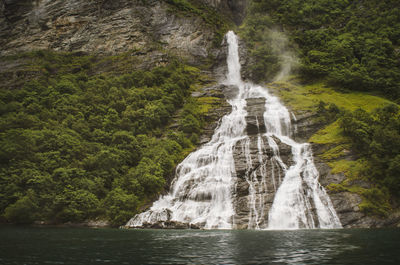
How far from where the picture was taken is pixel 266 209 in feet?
72.2

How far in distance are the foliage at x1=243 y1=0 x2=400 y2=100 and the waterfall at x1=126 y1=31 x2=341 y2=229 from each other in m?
21.7

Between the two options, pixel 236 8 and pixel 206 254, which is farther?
pixel 236 8

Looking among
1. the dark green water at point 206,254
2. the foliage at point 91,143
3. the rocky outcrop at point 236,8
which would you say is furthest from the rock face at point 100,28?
the dark green water at point 206,254

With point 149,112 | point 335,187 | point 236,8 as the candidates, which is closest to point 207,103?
point 149,112

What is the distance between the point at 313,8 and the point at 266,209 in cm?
6229

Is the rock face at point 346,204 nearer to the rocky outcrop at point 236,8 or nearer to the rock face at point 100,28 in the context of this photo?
the rock face at point 100,28

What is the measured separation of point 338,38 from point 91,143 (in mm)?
53173

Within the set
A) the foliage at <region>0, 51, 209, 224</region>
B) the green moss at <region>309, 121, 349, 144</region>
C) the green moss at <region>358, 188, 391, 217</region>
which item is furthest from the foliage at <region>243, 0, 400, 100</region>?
the green moss at <region>358, 188, 391, 217</region>

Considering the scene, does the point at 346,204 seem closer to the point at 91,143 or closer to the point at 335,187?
the point at 335,187

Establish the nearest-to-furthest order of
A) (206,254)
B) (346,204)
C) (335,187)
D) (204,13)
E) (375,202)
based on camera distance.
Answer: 1. (206,254)
2. (375,202)
3. (346,204)
4. (335,187)
5. (204,13)

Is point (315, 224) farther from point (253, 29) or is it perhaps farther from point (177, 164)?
point (253, 29)

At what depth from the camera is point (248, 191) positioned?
24.0 metres

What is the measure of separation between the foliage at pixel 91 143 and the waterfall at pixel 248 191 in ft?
8.69

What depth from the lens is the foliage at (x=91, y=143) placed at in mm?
23375
